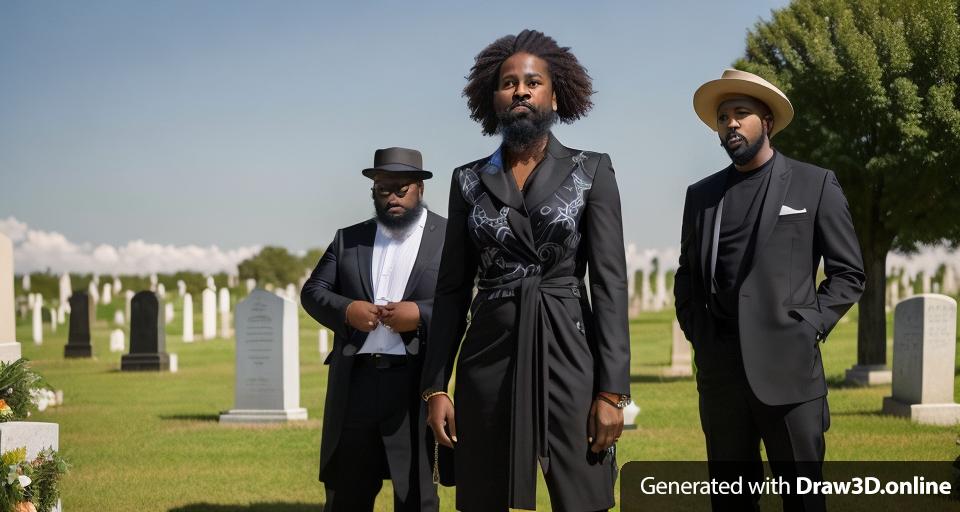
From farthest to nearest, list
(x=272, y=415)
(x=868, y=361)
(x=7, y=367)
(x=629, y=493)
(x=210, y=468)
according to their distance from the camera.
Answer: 1. (x=868, y=361)
2. (x=272, y=415)
3. (x=210, y=468)
4. (x=7, y=367)
5. (x=629, y=493)

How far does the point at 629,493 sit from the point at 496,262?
236 centimetres

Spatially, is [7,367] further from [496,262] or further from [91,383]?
[91,383]

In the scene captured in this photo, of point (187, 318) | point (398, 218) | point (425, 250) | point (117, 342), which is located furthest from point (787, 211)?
point (187, 318)

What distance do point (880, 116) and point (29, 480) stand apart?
726 inches

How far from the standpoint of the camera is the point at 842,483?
1058 centimetres

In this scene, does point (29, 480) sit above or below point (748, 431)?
below

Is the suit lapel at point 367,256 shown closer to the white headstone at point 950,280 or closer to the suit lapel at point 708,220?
the suit lapel at point 708,220

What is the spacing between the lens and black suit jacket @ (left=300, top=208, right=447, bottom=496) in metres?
6.68

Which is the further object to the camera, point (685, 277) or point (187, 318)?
point (187, 318)

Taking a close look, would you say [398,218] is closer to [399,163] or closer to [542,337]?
[399,163]

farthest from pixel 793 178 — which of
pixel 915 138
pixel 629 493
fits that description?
pixel 915 138

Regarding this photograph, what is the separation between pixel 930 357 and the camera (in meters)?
15.8

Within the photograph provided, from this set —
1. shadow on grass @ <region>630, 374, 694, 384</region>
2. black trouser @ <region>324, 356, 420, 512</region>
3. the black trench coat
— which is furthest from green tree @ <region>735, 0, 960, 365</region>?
the black trench coat

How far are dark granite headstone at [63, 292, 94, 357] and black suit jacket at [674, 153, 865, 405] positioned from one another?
25.1m
